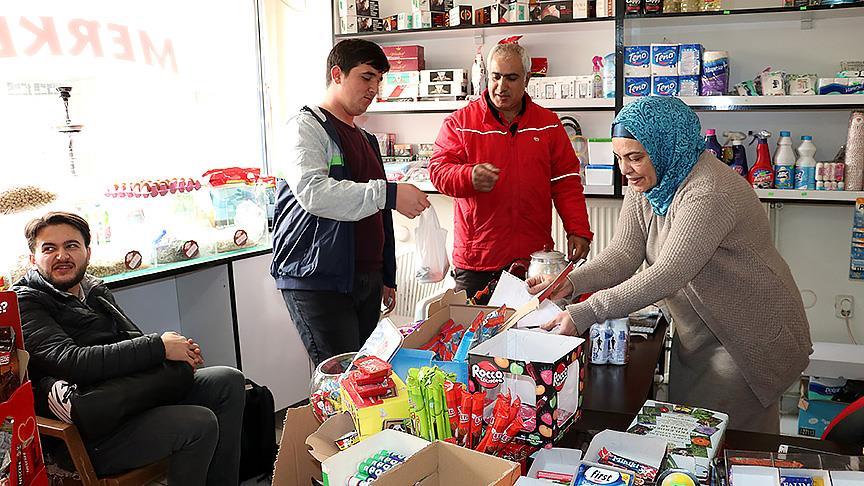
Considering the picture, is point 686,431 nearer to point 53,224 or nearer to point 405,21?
point 53,224

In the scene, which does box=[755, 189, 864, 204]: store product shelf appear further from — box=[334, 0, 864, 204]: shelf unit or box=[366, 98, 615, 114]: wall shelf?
box=[366, 98, 615, 114]: wall shelf

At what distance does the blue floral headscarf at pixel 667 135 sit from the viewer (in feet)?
6.15

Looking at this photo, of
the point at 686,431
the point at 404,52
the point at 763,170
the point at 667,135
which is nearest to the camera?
the point at 686,431

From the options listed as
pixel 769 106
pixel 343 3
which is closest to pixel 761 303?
pixel 769 106

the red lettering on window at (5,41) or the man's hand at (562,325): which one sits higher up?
the red lettering on window at (5,41)

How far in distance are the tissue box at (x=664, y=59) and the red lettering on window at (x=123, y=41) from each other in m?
2.50

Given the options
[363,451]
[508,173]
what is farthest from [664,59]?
[363,451]

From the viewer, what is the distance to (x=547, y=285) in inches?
76.6

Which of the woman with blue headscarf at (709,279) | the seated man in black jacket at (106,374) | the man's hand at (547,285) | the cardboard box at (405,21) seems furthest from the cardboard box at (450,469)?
the cardboard box at (405,21)

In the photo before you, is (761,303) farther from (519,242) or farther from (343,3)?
(343,3)

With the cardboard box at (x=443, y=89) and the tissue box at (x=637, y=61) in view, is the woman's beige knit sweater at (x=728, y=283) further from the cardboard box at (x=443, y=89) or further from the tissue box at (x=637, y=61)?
the cardboard box at (x=443, y=89)

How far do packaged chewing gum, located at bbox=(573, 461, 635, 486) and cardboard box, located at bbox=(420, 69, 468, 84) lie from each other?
303 cm

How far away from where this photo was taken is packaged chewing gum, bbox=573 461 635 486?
1.15 meters

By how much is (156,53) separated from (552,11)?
200 cm
